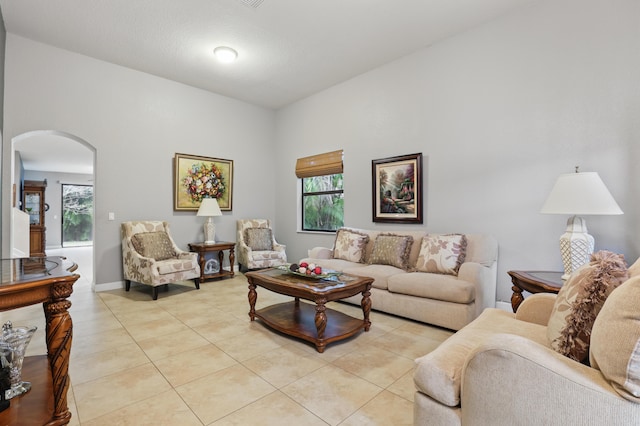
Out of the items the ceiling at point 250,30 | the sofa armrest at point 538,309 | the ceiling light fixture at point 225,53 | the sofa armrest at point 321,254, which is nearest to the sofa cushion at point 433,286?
the sofa armrest at point 538,309

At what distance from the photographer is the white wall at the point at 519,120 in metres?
2.71

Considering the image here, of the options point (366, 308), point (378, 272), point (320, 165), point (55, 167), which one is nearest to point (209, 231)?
point (320, 165)

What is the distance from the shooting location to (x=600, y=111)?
9.14ft

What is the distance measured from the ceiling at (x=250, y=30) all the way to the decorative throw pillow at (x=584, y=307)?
3058mm

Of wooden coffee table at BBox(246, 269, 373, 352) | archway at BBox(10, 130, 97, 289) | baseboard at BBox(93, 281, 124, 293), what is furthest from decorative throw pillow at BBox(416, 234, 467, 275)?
archway at BBox(10, 130, 97, 289)

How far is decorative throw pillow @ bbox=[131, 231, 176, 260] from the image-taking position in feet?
14.1

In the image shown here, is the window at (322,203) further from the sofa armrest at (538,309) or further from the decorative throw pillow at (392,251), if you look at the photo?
the sofa armrest at (538,309)

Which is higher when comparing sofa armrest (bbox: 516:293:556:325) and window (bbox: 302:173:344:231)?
window (bbox: 302:173:344:231)

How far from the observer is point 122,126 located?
456 centimetres

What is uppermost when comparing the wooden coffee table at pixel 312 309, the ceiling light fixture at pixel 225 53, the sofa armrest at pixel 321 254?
the ceiling light fixture at pixel 225 53

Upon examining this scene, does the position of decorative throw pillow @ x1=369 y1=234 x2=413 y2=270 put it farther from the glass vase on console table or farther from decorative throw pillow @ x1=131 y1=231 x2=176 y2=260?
the glass vase on console table

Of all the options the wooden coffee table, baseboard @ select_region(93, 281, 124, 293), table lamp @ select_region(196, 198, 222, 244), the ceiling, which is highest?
the ceiling

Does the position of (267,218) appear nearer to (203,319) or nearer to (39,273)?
(203,319)

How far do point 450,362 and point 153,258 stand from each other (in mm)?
4117
